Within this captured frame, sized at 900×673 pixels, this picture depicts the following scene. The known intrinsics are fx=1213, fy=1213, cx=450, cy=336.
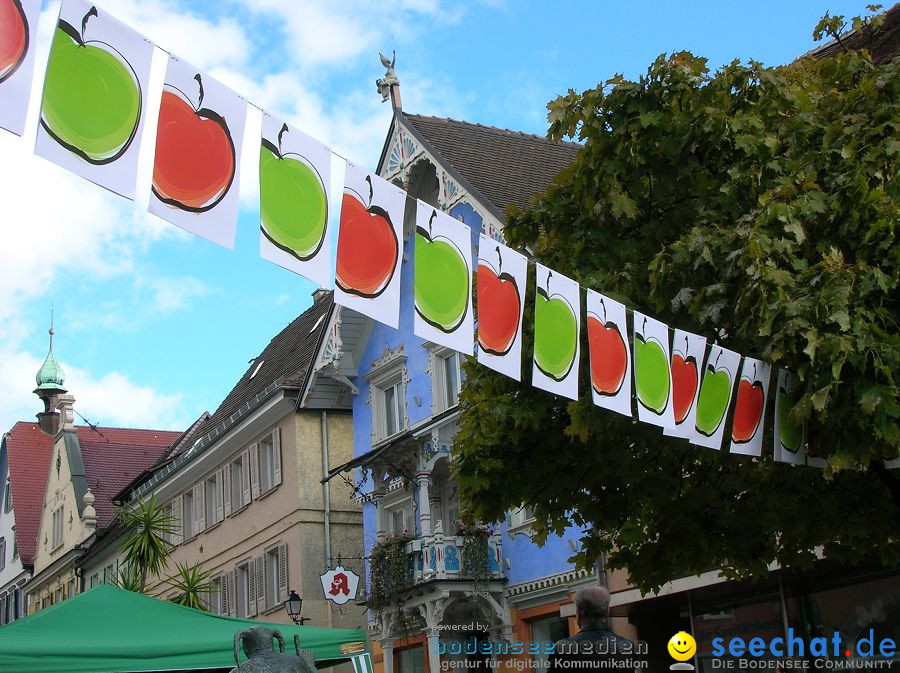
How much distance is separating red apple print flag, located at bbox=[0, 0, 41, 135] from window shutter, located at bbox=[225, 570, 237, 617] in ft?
88.0

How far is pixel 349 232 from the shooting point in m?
6.45

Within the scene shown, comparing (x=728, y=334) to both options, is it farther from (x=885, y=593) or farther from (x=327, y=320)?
Answer: (x=327, y=320)

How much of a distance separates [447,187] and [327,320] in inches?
221

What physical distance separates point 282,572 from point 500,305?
821 inches

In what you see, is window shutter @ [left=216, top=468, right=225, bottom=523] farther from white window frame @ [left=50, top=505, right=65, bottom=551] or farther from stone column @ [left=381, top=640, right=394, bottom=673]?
white window frame @ [left=50, top=505, right=65, bottom=551]

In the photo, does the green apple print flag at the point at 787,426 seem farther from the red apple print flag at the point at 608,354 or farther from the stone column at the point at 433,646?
the stone column at the point at 433,646

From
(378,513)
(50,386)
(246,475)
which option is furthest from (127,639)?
(50,386)

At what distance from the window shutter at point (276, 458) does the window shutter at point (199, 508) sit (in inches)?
204

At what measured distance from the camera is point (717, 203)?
400 inches

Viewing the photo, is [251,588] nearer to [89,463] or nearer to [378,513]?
[378,513]

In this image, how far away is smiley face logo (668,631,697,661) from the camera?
17.8 metres

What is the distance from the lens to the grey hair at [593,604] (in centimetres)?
616

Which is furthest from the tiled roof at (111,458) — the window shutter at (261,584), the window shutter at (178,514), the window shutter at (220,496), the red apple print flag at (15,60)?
the red apple print flag at (15,60)

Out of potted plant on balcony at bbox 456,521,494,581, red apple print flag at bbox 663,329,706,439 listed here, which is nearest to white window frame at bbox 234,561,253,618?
potted plant on balcony at bbox 456,521,494,581
